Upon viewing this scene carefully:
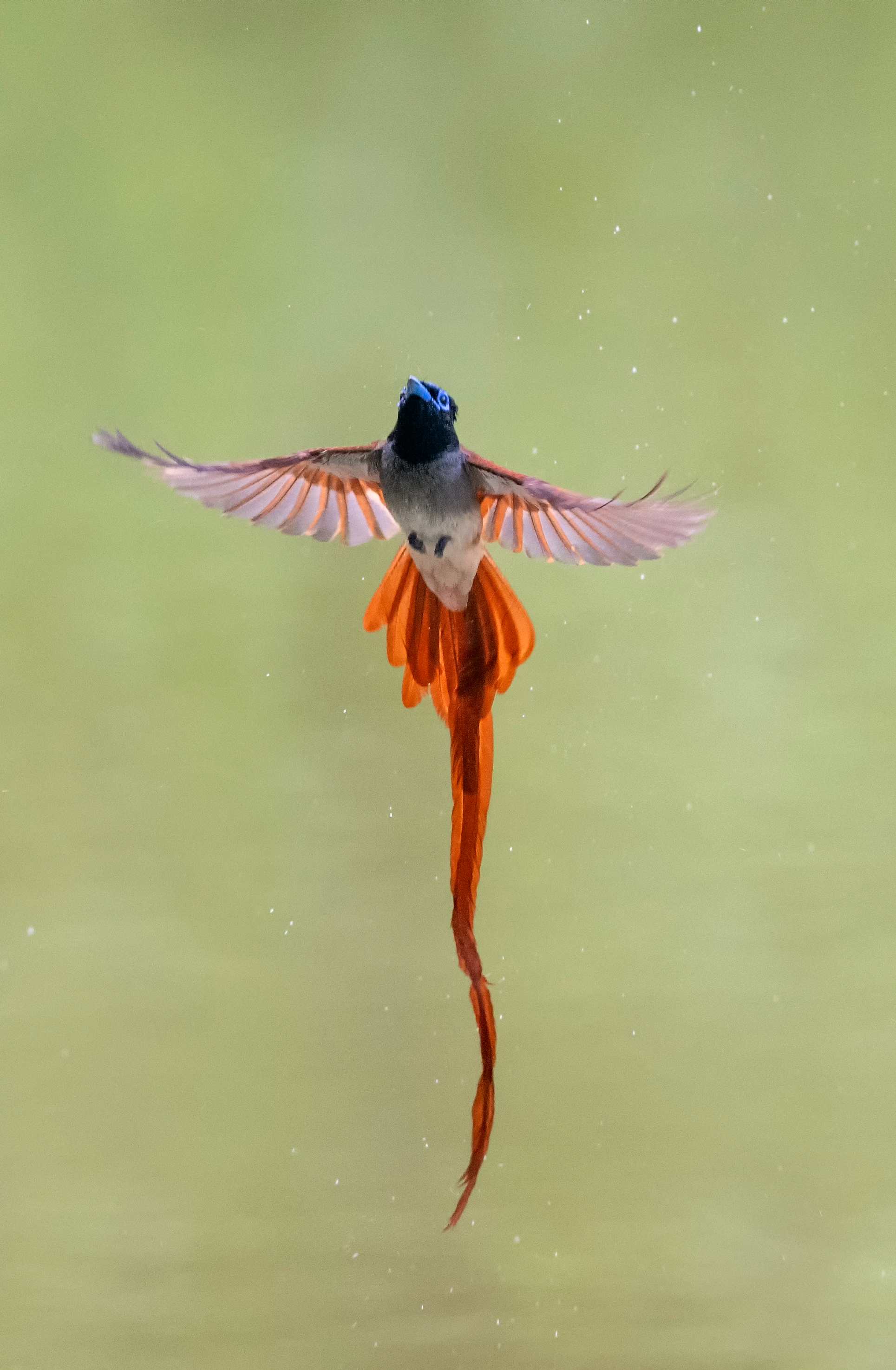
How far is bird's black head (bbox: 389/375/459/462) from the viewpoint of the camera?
646 millimetres

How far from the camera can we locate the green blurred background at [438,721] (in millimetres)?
A: 1013

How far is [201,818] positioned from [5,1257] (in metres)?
0.38

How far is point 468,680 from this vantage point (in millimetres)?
712

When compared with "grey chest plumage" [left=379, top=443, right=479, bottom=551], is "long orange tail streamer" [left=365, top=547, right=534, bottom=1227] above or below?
below

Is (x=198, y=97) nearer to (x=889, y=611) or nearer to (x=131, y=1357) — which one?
(x=889, y=611)

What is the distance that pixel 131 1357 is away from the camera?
100 cm

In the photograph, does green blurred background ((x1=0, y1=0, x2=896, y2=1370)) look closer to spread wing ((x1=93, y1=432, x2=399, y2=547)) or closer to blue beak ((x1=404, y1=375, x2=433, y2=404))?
spread wing ((x1=93, y1=432, x2=399, y2=547))

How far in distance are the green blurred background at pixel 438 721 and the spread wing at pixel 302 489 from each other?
25cm

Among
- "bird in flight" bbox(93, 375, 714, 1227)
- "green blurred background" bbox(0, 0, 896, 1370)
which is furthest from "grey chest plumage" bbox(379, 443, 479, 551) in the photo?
"green blurred background" bbox(0, 0, 896, 1370)

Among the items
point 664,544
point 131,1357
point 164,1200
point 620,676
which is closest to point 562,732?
point 620,676

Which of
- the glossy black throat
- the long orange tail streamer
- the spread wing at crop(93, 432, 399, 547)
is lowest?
the long orange tail streamer

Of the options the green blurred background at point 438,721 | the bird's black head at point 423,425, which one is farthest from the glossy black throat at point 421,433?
the green blurred background at point 438,721

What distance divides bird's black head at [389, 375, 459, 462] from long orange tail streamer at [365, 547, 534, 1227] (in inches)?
3.2

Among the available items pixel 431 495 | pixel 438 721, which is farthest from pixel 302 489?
pixel 438 721
